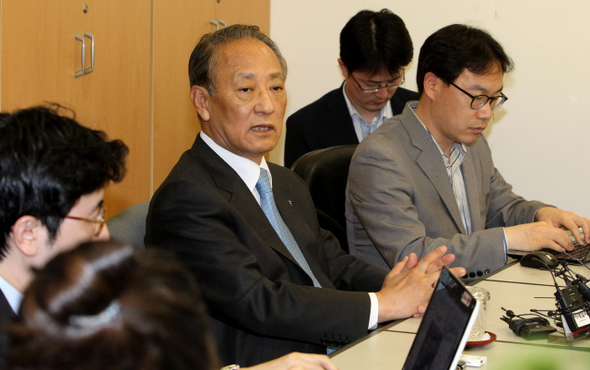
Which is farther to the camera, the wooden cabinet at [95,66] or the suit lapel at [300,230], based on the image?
the wooden cabinet at [95,66]

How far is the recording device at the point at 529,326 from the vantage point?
1384 millimetres

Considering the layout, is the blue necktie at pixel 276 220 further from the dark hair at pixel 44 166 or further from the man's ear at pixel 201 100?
the dark hair at pixel 44 166

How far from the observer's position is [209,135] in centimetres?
188

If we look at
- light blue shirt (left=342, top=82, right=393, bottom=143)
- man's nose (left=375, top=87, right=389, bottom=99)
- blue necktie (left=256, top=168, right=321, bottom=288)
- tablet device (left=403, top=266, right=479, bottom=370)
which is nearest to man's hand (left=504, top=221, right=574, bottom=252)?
blue necktie (left=256, top=168, right=321, bottom=288)

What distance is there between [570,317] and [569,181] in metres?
2.54

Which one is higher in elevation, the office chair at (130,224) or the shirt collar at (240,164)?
the shirt collar at (240,164)

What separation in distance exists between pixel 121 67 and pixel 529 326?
2282 millimetres

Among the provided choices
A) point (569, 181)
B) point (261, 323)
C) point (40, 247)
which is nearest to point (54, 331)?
point (40, 247)

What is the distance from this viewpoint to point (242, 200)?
171 cm

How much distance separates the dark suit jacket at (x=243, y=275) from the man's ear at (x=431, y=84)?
0.95 meters

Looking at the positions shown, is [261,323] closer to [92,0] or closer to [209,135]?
[209,135]

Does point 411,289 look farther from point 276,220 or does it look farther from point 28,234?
point 28,234

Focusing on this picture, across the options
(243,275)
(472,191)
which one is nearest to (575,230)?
(472,191)

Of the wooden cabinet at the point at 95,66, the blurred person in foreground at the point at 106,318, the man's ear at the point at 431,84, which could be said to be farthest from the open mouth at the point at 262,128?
the blurred person in foreground at the point at 106,318
